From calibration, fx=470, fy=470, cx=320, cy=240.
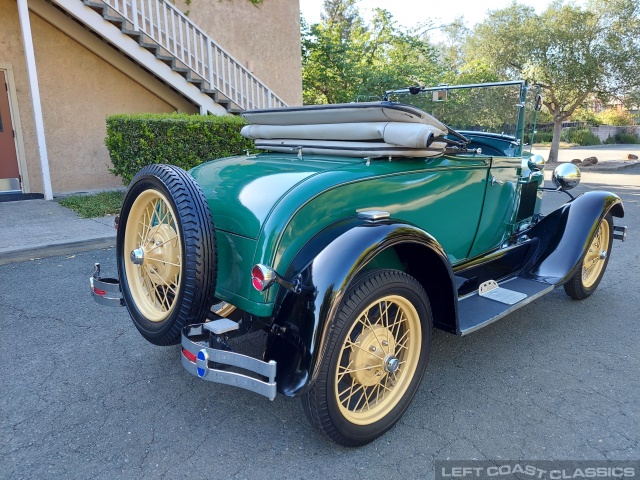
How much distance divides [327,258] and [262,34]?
10.4 metres

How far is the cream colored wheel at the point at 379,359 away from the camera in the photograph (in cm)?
220

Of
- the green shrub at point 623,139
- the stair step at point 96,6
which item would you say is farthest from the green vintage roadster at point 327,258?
the green shrub at point 623,139

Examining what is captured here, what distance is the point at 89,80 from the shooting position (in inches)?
337

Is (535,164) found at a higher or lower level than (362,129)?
lower

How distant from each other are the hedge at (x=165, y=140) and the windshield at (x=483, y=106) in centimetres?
397

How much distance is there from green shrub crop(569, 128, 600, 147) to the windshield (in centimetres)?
3117

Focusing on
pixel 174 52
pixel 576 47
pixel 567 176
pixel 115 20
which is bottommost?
pixel 567 176

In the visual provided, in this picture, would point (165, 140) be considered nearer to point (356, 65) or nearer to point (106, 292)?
point (106, 292)

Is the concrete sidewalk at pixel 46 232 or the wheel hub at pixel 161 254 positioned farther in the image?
the concrete sidewalk at pixel 46 232

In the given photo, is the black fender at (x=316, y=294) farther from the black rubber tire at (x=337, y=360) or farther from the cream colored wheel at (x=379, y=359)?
the cream colored wheel at (x=379, y=359)

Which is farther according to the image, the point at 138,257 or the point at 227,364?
the point at 138,257

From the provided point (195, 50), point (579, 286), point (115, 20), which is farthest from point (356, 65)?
point (579, 286)

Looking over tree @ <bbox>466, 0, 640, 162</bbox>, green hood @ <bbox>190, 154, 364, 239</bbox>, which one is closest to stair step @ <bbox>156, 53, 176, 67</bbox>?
green hood @ <bbox>190, 154, 364, 239</bbox>

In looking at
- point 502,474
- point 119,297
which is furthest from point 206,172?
point 502,474
